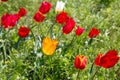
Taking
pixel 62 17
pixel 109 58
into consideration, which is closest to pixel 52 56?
pixel 62 17

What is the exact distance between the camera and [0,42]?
3.57 m

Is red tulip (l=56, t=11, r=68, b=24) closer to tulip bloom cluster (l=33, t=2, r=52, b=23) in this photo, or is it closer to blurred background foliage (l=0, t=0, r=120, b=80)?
tulip bloom cluster (l=33, t=2, r=52, b=23)

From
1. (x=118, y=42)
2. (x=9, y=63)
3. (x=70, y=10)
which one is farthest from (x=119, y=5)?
(x=9, y=63)

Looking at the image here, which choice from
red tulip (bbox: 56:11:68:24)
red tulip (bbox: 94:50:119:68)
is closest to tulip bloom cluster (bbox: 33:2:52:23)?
red tulip (bbox: 56:11:68:24)

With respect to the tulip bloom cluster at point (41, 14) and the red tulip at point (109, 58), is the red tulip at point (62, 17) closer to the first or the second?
the tulip bloom cluster at point (41, 14)

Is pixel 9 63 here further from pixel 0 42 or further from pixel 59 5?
pixel 59 5

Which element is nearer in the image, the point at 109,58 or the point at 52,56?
the point at 109,58

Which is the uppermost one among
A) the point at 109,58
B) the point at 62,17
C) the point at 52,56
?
the point at 62,17

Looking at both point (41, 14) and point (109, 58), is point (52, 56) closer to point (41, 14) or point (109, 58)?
point (41, 14)

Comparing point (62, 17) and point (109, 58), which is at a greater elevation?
point (62, 17)

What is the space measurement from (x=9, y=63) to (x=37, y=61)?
0.81ft

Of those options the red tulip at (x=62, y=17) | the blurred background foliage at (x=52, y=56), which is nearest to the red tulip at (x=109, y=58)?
the blurred background foliage at (x=52, y=56)

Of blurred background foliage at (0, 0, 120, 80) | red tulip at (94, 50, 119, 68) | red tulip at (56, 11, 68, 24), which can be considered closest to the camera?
red tulip at (94, 50, 119, 68)

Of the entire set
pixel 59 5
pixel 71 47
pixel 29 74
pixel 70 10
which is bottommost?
pixel 29 74
